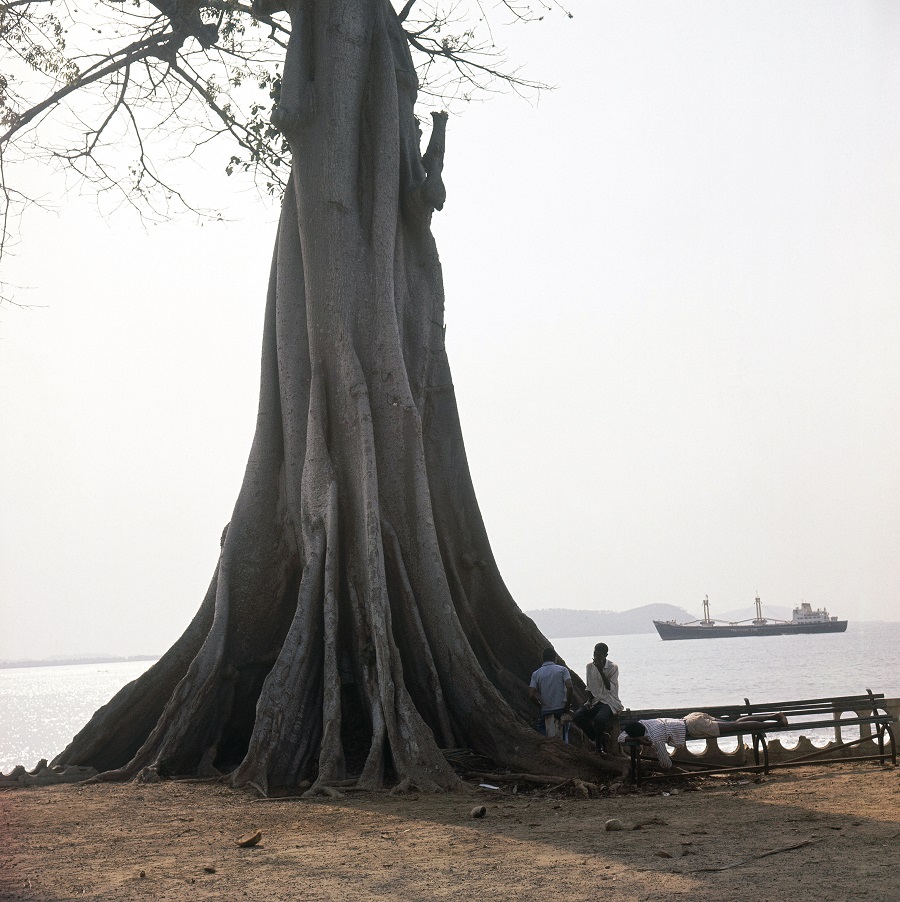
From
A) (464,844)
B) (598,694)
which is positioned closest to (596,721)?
(598,694)

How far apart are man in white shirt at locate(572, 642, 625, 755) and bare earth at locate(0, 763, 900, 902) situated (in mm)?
839

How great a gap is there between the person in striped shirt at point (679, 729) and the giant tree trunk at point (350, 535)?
1.42ft

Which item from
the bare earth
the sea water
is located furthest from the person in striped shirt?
the sea water

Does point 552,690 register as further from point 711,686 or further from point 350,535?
point 711,686

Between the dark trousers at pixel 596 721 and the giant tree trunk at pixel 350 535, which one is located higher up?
the giant tree trunk at pixel 350 535

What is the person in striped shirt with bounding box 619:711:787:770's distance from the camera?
7062 millimetres

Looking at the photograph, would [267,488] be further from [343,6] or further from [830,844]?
[830,844]

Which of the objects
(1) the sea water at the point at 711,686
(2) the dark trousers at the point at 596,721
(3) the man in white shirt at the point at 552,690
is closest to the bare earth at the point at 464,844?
(2) the dark trousers at the point at 596,721

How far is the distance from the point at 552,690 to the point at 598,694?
1.34 feet

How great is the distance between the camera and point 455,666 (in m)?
8.15

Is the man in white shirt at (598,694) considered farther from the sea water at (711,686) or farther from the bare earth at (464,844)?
the sea water at (711,686)

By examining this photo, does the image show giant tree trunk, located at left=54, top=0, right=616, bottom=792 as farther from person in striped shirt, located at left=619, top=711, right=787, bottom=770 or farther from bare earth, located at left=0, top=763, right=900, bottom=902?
bare earth, located at left=0, top=763, right=900, bottom=902

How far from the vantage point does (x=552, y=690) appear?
8367mm

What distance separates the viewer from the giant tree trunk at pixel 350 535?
776cm
